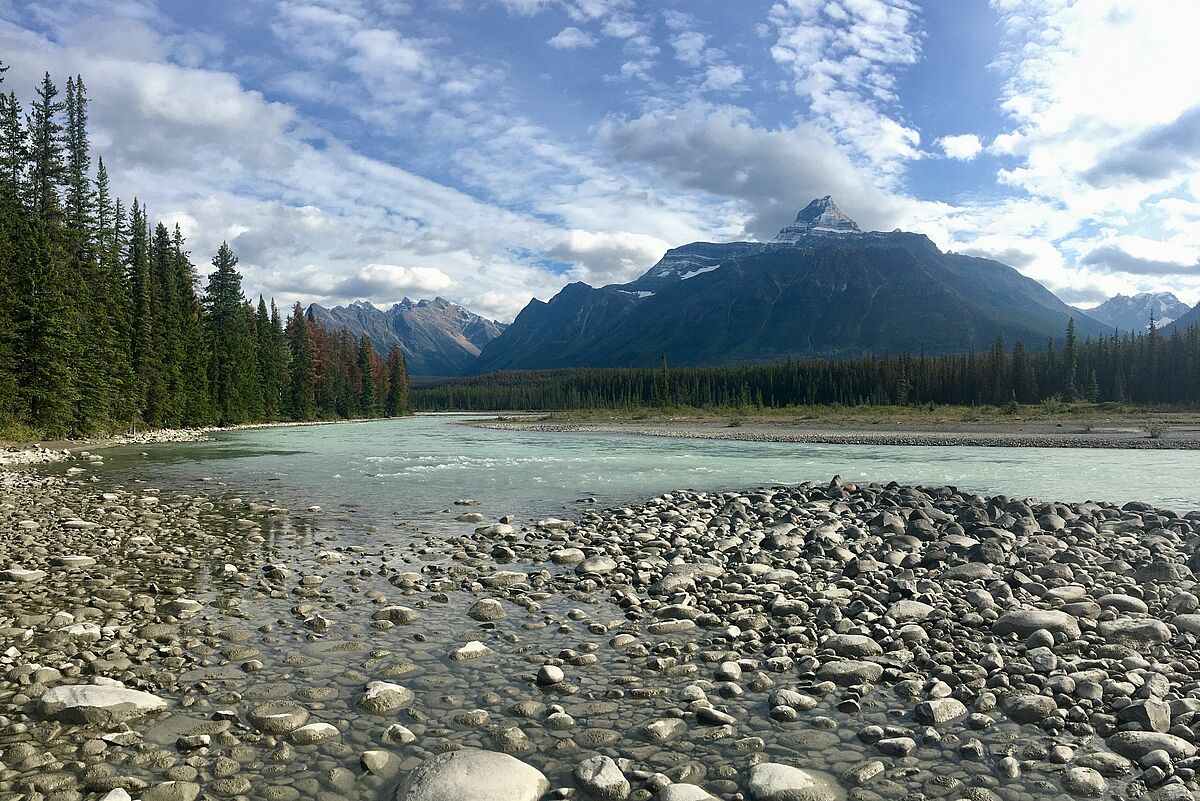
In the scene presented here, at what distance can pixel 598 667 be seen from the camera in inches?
287

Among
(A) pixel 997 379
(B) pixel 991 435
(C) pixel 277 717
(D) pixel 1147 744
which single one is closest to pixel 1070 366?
(A) pixel 997 379

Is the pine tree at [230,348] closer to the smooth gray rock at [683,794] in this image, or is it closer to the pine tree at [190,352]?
the pine tree at [190,352]

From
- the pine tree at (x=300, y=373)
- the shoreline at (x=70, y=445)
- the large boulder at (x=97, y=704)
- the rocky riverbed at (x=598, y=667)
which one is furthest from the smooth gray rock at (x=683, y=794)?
the pine tree at (x=300, y=373)

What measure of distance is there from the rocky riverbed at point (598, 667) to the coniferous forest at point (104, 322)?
1259 inches

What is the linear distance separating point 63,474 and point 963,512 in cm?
2972

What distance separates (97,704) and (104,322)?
51.8 metres

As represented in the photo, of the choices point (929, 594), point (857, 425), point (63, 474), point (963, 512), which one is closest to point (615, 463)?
point (963, 512)

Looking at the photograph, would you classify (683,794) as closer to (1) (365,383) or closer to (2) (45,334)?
(2) (45,334)

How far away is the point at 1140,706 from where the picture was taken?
5.71m

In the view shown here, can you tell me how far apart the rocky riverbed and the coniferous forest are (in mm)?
31988

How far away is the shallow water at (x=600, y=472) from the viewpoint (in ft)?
69.5

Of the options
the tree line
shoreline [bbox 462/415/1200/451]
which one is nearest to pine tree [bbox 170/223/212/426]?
shoreline [bbox 462/415/1200/451]

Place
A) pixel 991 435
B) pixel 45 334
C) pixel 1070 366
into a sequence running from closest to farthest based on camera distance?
pixel 45 334
pixel 991 435
pixel 1070 366

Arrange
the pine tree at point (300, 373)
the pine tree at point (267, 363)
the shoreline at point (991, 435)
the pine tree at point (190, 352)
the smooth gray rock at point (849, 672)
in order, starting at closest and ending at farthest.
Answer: the smooth gray rock at point (849, 672) → the shoreline at point (991, 435) → the pine tree at point (190, 352) → the pine tree at point (267, 363) → the pine tree at point (300, 373)
